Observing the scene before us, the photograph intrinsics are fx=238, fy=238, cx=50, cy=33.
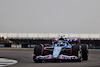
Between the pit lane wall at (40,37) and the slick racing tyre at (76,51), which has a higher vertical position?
the pit lane wall at (40,37)

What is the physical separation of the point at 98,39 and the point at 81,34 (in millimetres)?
5545

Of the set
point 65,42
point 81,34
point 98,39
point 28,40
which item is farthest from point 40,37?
point 65,42

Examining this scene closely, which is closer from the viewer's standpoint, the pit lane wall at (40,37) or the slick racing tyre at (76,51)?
the slick racing tyre at (76,51)

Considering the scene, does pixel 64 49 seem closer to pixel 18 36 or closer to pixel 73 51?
pixel 73 51

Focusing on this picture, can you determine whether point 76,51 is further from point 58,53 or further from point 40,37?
point 40,37

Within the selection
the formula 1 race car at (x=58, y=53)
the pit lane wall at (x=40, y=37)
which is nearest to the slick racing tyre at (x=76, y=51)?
the formula 1 race car at (x=58, y=53)

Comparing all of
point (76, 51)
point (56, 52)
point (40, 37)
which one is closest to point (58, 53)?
point (56, 52)

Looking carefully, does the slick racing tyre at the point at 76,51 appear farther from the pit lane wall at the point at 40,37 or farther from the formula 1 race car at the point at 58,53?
the pit lane wall at the point at 40,37

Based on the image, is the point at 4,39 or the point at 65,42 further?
the point at 4,39

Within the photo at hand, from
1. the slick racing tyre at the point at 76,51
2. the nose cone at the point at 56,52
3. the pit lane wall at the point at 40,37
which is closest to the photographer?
the nose cone at the point at 56,52

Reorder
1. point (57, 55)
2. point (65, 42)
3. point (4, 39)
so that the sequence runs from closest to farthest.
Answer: point (57, 55), point (65, 42), point (4, 39)

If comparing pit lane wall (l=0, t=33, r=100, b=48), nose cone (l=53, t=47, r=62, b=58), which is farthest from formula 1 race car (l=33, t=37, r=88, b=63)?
pit lane wall (l=0, t=33, r=100, b=48)

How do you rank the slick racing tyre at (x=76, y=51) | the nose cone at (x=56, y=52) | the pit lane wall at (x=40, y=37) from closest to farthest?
the nose cone at (x=56, y=52) → the slick racing tyre at (x=76, y=51) → the pit lane wall at (x=40, y=37)

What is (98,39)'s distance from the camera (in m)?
67.2
